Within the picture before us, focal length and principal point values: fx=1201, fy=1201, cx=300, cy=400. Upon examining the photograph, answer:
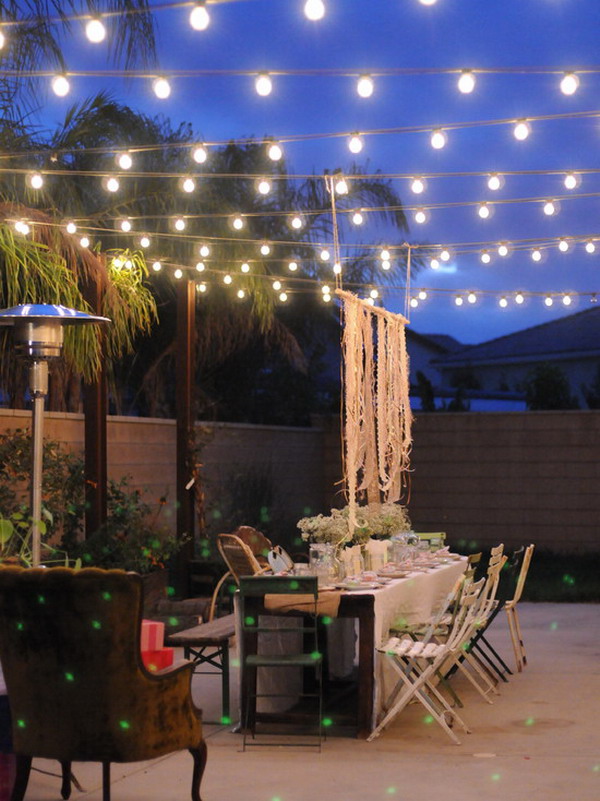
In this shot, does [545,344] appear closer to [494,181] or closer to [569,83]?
[494,181]

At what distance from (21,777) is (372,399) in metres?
4.25

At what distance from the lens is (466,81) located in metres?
6.59

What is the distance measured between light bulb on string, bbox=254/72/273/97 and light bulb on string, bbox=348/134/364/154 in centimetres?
109

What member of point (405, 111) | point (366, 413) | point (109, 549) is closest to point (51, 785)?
point (366, 413)

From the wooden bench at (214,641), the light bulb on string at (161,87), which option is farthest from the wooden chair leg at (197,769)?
the light bulb on string at (161,87)

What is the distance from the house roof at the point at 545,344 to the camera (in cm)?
2481

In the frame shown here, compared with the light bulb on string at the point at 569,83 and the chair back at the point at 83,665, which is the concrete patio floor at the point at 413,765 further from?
the light bulb on string at the point at 569,83

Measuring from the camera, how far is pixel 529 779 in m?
5.23

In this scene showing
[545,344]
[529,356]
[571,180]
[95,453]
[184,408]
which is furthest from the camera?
[545,344]

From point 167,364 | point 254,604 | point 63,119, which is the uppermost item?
point 63,119

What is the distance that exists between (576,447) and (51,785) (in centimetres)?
1162

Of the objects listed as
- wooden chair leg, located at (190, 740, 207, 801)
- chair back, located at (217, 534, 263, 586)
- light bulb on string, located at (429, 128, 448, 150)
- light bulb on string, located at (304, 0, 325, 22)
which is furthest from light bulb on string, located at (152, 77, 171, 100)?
wooden chair leg, located at (190, 740, 207, 801)

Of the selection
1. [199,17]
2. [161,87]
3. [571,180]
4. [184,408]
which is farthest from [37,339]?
[184,408]

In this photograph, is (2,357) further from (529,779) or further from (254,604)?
(529,779)
